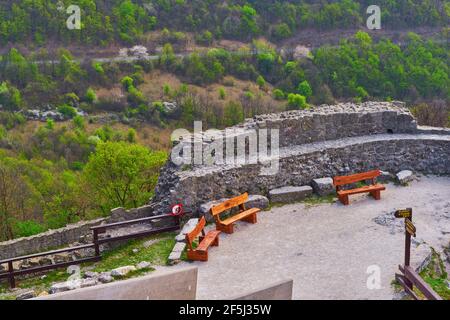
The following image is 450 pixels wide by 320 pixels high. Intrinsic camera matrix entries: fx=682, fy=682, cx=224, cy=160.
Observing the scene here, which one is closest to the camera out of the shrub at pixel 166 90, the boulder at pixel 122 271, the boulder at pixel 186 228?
the boulder at pixel 122 271

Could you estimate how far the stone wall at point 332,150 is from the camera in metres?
13.0

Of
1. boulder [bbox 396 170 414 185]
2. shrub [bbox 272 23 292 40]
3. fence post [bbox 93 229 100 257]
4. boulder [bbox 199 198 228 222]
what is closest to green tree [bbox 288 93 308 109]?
shrub [bbox 272 23 292 40]

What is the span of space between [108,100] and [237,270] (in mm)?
33545

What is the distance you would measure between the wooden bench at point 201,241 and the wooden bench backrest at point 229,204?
27 cm

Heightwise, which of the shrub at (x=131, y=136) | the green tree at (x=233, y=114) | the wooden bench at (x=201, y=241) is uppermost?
the wooden bench at (x=201, y=241)

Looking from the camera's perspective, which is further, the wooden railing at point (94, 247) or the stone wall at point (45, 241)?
the stone wall at point (45, 241)

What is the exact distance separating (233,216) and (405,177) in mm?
4096

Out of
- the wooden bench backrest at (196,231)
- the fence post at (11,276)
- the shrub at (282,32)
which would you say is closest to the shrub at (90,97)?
the shrub at (282,32)

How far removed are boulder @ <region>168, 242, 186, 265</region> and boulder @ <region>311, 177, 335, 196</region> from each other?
349cm

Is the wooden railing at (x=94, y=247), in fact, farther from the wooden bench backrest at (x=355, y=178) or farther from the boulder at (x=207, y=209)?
the wooden bench backrest at (x=355, y=178)

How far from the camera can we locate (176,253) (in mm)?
11172

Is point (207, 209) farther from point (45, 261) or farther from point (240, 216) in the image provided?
point (45, 261)

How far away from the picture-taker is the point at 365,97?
133ft
